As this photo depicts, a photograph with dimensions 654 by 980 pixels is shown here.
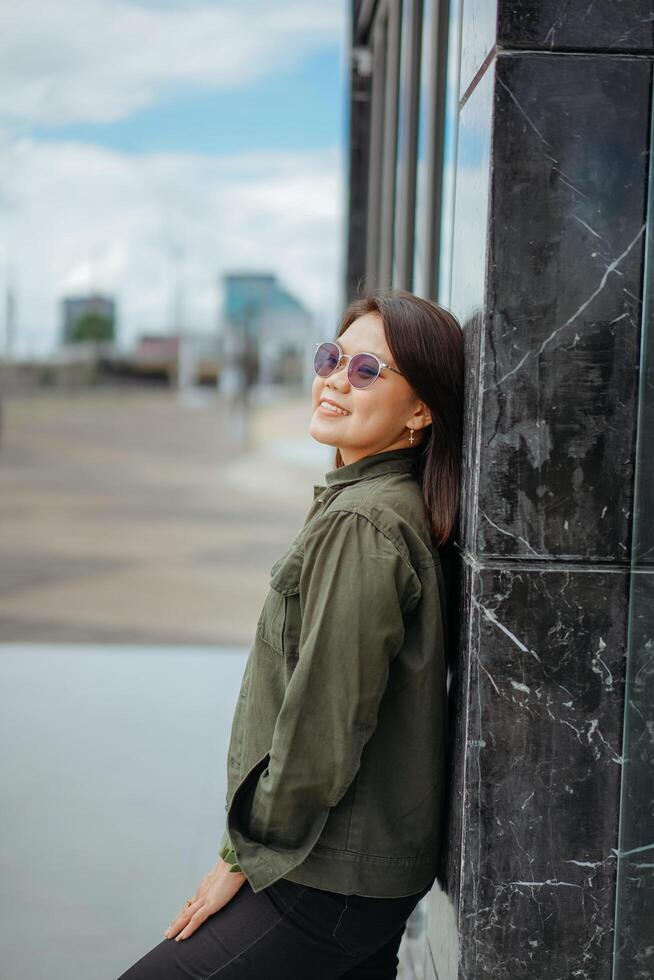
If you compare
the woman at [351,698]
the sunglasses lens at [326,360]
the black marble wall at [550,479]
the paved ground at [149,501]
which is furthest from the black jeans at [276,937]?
the paved ground at [149,501]

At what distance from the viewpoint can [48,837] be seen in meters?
3.41

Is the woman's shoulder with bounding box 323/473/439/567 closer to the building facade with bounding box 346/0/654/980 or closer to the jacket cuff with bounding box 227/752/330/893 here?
the building facade with bounding box 346/0/654/980

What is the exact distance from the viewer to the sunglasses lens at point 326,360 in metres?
1.60

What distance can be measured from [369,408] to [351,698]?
0.46 metres

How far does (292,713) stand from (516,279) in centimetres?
67

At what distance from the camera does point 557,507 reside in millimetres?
1413

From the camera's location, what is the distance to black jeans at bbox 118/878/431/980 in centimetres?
143

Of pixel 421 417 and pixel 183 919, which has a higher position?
pixel 421 417

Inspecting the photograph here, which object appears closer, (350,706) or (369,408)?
(350,706)

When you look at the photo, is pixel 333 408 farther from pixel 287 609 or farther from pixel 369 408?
pixel 287 609

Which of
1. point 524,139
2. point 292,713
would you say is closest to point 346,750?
point 292,713

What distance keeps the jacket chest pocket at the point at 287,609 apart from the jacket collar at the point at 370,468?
167mm

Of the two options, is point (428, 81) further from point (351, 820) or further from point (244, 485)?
point (244, 485)

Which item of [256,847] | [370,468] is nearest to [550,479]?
[370,468]
